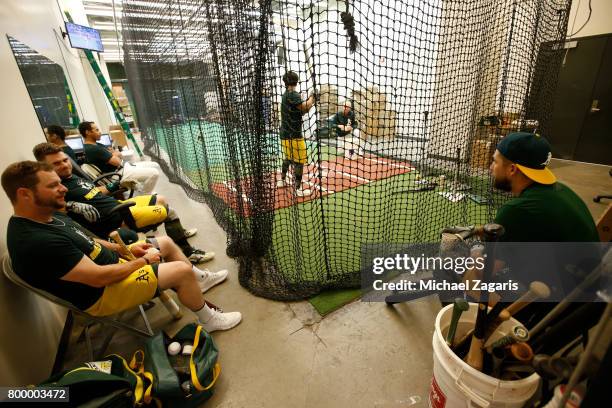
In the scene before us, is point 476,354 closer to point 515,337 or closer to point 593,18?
point 515,337

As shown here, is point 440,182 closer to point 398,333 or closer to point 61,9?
point 398,333

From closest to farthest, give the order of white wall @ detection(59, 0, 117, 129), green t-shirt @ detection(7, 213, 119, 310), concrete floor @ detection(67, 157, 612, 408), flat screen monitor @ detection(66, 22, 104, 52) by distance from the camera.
A: green t-shirt @ detection(7, 213, 119, 310) < concrete floor @ detection(67, 157, 612, 408) < flat screen monitor @ detection(66, 22, 104, 52) < white wall @ detection(59, 0, 117, 129)

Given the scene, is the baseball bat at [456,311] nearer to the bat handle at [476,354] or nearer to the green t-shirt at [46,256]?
the bat handle at [476,354]

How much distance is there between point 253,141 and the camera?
2004mm

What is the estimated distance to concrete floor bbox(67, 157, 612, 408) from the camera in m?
1.41

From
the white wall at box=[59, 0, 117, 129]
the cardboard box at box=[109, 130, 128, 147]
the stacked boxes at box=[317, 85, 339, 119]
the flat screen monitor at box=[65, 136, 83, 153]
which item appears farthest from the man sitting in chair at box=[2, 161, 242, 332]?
the cardboard box at box=[109, 130, 128, 147]

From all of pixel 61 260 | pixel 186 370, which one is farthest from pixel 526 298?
pixel 61 260

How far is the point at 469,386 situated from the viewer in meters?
0.93

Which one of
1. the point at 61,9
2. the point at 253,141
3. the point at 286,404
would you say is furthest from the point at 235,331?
the point at 61,9

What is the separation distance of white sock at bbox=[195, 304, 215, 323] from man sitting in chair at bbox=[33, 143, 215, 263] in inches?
36.0

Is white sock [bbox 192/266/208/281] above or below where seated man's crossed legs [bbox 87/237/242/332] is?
below

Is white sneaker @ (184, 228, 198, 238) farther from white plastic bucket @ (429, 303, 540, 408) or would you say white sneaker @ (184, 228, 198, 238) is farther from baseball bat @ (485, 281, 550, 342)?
baseball bat @ (485, 281, 550, 342)

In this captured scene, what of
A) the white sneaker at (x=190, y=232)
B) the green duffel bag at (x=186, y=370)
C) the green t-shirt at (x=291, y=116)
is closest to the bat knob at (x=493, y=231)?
the green duffel bag at (x=186, y=370)

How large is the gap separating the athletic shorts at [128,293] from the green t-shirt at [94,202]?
85cm
